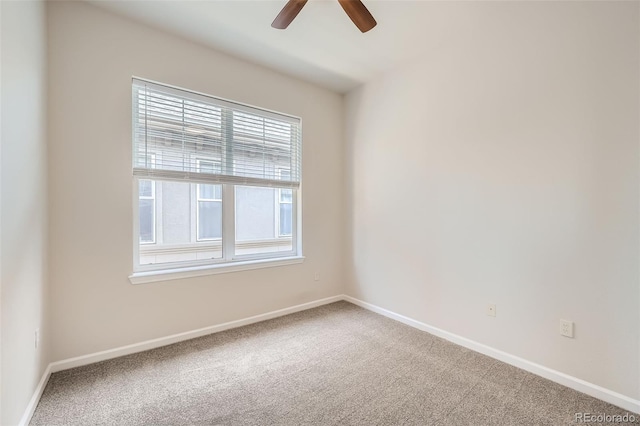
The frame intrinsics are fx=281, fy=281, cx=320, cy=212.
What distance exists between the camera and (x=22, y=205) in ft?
5.15

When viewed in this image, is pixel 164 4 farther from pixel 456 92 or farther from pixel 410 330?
pixel 410 330

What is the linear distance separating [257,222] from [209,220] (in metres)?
0.55

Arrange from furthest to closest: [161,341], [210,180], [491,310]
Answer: [210,180]
[161,341]
[491,310]

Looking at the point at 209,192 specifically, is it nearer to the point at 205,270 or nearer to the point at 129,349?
the point at 205,270

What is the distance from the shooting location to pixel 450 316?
2654 mm

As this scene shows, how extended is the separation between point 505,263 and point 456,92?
5.16ft

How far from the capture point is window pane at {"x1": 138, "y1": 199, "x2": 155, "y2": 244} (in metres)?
2.51

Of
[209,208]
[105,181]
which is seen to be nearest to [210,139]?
[209,208]

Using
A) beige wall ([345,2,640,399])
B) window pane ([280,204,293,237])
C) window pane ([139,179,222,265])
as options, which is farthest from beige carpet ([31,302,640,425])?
window pane ([280,204,293,237])

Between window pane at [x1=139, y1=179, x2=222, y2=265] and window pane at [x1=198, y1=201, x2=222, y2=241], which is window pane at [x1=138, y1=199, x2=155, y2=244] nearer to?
window pane at [x1=139, y1=179, x2=222, y2=265]

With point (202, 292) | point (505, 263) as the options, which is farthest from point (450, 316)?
point (202, 292)

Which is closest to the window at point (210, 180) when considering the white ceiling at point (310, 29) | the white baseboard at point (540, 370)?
the white ceiling at point (310, 29)

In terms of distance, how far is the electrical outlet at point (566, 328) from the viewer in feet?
6.38

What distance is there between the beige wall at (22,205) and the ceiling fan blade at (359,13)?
182 centimetres
